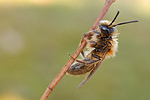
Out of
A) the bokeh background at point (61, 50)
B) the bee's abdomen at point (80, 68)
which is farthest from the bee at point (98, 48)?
the bokeh background at point (61, 50)

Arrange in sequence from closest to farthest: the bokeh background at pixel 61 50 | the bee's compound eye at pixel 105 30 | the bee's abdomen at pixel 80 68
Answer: the bee's compound eye at pixel 105 30
the bee's abdomen at pixel 80 68
the bokeh background at pixel 61 50

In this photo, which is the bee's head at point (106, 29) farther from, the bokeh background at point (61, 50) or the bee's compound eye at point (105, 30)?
the bokeh background at point (61, 50)

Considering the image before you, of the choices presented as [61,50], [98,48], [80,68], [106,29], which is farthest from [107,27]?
[61,50]

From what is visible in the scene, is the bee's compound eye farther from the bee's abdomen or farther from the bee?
the bee's abdomen

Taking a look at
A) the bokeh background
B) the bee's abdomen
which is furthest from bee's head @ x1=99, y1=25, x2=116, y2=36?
the bokeh background

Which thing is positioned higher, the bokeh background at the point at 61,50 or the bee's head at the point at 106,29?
the bee's head at the point at 106,29

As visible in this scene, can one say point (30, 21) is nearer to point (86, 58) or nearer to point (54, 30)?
point (54, 30)

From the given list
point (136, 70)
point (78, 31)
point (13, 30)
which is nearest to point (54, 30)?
point (78, 31)
